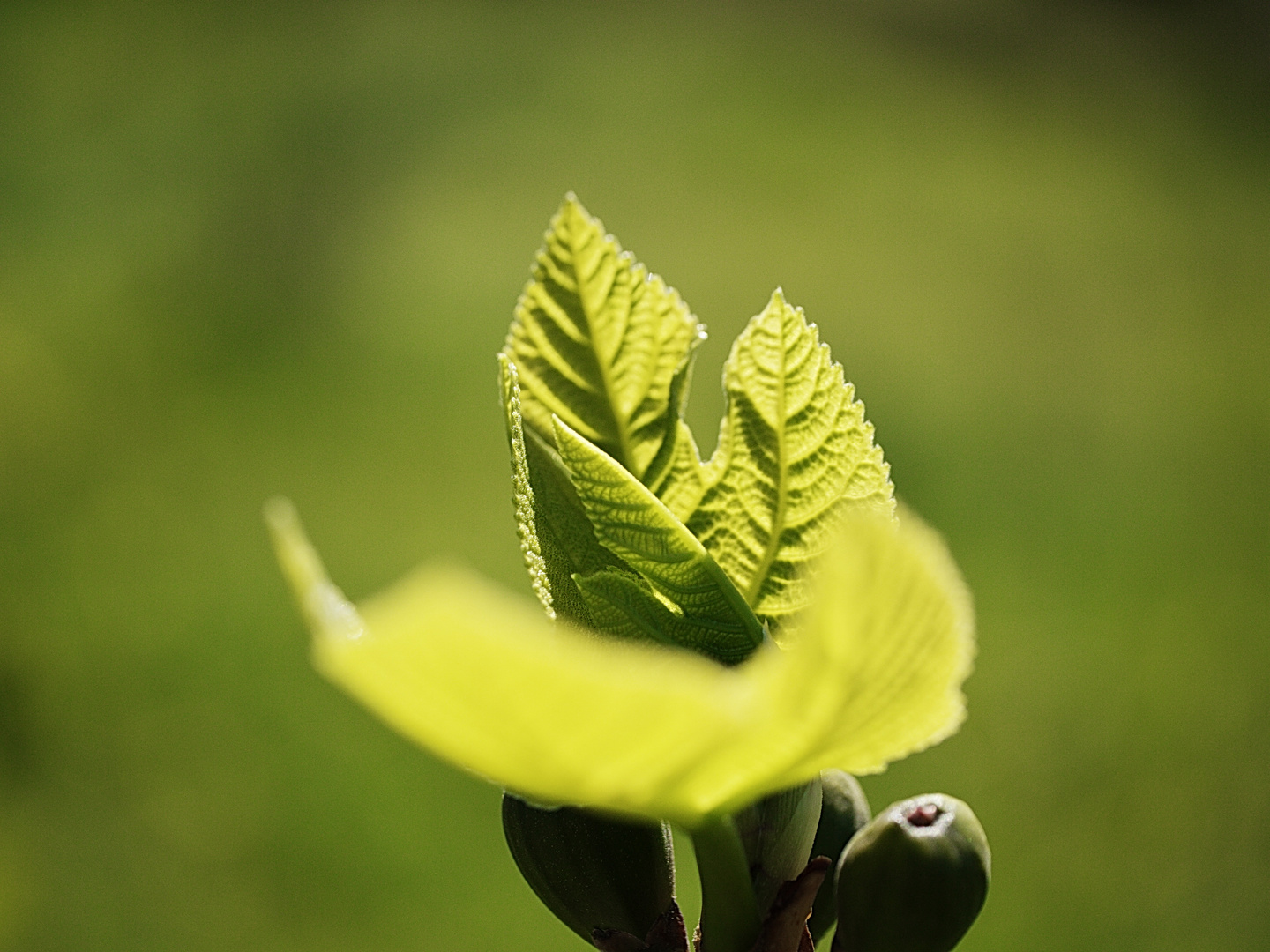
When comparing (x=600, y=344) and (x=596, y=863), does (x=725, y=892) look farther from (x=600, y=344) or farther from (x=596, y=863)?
(x=600, y=344)

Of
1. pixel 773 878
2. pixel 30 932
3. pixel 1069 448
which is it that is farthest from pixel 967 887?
pixel 1069 448

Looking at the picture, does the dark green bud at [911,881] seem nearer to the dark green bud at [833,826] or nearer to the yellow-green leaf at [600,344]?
the dark green bud at [833,826]

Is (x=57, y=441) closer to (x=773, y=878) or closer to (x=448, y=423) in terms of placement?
(x=448, y=423)

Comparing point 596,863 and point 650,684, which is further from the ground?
point 650,684

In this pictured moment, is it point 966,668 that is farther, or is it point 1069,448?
point 1069,448

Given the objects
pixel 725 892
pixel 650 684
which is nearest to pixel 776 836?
pixel 725 892
